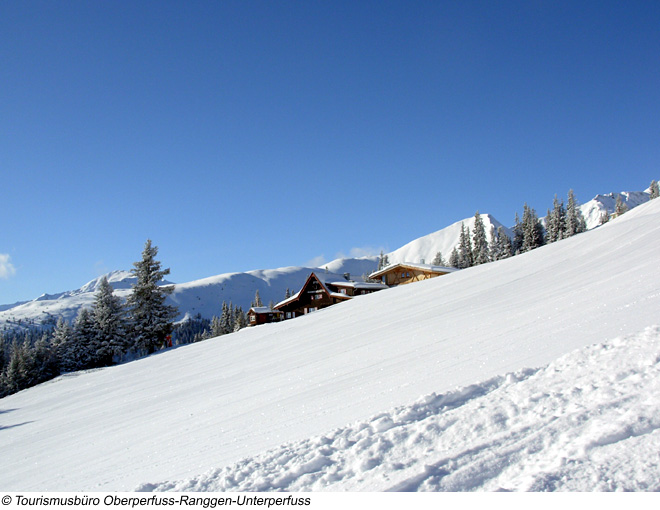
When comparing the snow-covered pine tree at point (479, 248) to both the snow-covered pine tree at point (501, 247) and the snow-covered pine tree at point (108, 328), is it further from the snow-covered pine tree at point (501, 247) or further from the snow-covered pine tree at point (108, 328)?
the snow-covered pine tree at point (108, 328)

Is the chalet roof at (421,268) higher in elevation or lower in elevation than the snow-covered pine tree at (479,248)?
lower

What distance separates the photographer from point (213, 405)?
1065 cm

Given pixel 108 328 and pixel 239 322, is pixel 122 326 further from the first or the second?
pixel 239 322

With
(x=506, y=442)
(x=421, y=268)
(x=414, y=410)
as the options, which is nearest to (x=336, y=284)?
(x=421, y=268)

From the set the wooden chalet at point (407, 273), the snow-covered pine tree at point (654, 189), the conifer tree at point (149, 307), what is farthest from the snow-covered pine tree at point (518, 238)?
the conifer tree at point (149, 307)

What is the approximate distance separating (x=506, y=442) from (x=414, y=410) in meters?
1.64

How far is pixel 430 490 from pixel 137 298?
40.4 m

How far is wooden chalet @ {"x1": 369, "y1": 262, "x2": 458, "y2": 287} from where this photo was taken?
2079 inches

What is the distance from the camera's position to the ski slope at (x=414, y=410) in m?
4.73

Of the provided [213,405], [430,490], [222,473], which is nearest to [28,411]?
[213,405]

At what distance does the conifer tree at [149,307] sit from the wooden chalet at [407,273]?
30.8 metres

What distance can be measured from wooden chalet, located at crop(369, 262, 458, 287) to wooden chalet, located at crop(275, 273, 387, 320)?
252 cm

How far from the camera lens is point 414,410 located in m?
6.40

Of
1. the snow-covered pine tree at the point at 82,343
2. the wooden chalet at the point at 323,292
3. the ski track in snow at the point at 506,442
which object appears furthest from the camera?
the wooden chalet at the point at 323,292
